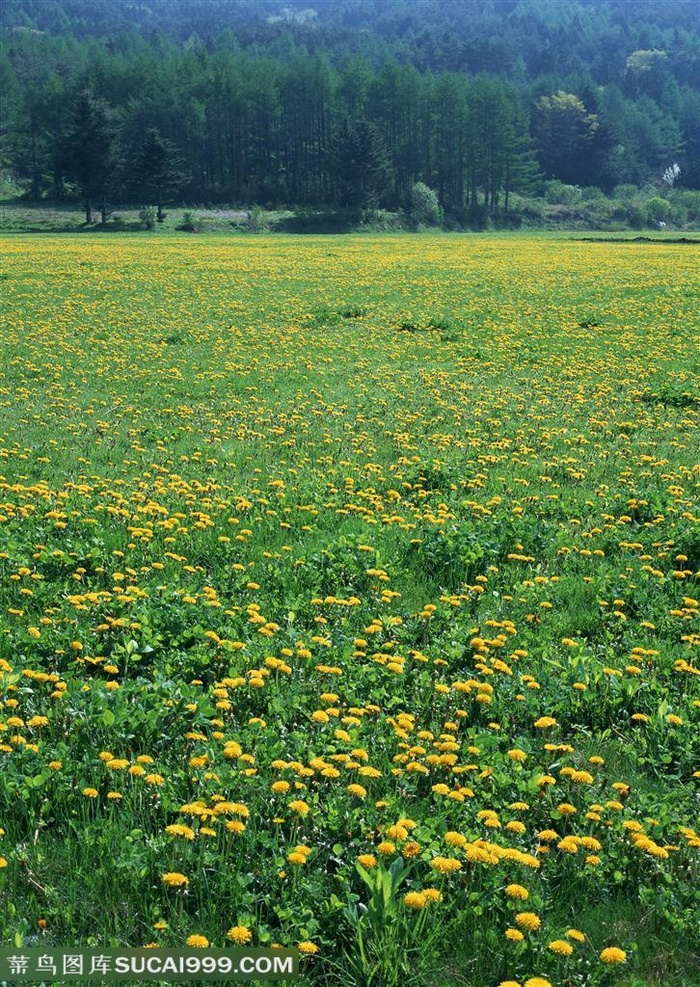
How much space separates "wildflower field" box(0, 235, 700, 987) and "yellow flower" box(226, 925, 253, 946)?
0.08m

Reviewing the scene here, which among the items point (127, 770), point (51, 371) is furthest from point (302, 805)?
point (51, 371)

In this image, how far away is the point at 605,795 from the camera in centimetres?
447

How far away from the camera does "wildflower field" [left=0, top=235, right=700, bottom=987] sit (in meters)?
3.64

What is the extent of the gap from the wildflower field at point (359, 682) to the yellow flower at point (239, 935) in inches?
3.3

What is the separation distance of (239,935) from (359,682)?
2155 millimetres

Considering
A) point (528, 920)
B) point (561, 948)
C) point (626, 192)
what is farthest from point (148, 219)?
point (561, 948)

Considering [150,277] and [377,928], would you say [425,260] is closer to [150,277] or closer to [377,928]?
[150,277]

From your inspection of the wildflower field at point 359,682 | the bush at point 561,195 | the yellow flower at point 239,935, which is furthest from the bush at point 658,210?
the yellow flower at point 239,935

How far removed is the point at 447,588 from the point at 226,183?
11417 centimetres

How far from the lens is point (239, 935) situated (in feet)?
11.1

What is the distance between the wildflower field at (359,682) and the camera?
12.0 ft

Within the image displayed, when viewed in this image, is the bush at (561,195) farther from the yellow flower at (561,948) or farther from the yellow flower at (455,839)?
the yellow flower at (561,948)

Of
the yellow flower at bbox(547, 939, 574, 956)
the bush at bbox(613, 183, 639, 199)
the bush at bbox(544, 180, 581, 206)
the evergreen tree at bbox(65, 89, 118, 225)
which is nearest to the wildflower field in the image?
the yellow flower at bbox(547, 939, 574, 956)

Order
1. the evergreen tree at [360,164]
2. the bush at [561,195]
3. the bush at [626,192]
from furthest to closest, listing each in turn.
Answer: the bush at [626,192] < the bush at [561,195] < the evergreen tree at [360,164]
